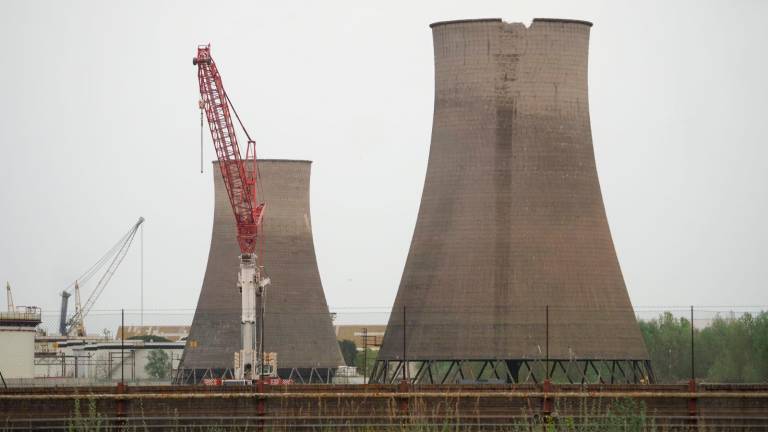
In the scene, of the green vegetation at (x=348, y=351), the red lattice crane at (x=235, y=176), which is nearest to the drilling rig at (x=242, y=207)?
the red lattice crane at (x=235, y=176)

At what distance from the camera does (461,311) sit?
4191 cm

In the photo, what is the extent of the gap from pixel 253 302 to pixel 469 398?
96.6 ft

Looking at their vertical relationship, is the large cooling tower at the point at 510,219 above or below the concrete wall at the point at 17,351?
above

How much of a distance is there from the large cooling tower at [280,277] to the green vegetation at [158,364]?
14.3m

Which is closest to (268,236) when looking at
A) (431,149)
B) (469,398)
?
(431,149)

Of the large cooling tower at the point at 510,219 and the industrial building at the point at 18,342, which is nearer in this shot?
the large cooling tower at the point at 510,219

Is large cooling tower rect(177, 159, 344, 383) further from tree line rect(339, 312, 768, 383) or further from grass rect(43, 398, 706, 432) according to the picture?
grass rect(43, 398, 706, 432)

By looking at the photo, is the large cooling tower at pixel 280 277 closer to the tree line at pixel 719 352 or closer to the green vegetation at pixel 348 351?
the tree line at pixel 719 352

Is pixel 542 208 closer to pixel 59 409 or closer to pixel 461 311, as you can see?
pixel 461 311

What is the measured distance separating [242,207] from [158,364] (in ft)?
68.1

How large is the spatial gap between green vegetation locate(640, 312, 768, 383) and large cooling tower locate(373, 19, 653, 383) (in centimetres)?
491

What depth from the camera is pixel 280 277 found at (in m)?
58.7

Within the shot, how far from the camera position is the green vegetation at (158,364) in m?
74.4

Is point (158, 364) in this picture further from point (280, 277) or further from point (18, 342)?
point (18, 342)
